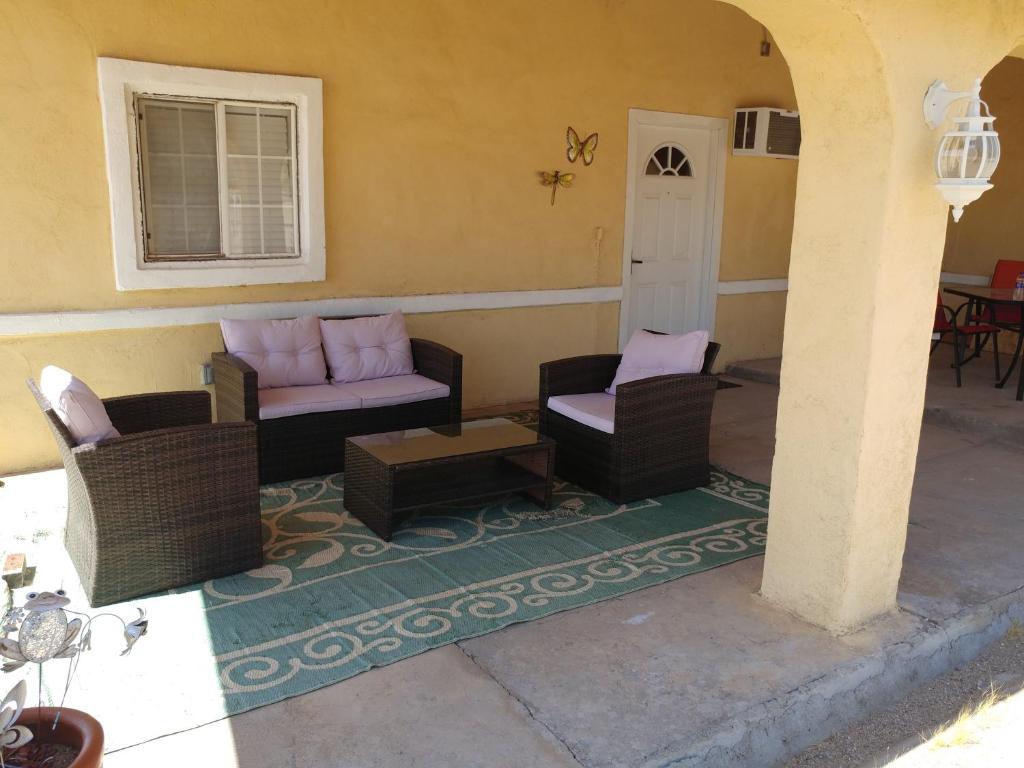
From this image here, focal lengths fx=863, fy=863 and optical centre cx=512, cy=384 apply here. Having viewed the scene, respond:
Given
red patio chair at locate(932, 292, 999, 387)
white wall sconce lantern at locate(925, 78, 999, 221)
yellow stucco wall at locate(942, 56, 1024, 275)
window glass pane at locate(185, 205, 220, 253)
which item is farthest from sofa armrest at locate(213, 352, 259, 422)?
yellow stucco wall at locate(942, 56, 1024, 275)

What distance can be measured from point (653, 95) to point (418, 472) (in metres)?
4.40

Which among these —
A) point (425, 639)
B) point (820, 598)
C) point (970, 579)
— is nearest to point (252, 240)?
point (425, 639)

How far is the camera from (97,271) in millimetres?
5285

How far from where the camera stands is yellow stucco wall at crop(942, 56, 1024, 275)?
882 cm

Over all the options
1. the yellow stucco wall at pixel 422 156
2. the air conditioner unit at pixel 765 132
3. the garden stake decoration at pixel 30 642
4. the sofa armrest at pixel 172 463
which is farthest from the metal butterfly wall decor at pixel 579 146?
the garden stake decoration at pixel 30 642

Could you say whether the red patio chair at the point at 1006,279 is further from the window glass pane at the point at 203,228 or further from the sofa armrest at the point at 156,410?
the sofa armrest at the point at 156,410

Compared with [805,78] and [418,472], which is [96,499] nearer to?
[418,472]

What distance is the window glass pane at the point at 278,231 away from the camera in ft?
19.4

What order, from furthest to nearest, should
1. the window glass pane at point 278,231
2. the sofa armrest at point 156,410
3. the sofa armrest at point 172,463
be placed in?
the window glass pane at point 278,231 < the sofa armrest at point 156,410 < the sofa armrest at point 172,463

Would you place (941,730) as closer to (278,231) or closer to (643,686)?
(643,686)

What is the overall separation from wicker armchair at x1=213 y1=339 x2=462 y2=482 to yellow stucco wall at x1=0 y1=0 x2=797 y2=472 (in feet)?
2.16

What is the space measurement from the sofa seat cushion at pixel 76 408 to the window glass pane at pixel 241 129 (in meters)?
2.47

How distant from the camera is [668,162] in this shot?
793cm

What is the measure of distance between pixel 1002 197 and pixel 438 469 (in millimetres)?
7339
